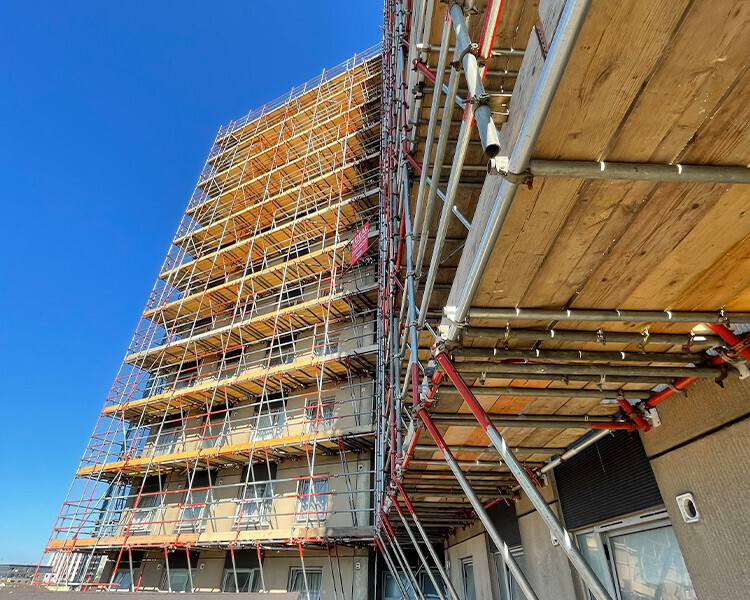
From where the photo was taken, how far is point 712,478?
94.7 inches

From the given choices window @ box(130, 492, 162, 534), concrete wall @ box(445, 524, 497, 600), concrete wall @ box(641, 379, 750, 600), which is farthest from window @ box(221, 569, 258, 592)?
concrete wall @ box(641, 379, 750, 600)

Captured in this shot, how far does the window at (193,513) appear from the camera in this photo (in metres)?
11.2

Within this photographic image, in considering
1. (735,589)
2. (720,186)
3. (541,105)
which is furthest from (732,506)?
(541,105)

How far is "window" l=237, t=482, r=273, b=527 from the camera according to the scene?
34.7 feet

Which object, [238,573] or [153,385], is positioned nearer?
[238,573]

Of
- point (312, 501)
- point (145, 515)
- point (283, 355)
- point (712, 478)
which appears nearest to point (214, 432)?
point (145, 515)

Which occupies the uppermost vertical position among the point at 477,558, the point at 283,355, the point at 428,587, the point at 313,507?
the point at 283,355

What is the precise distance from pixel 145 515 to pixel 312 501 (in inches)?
226

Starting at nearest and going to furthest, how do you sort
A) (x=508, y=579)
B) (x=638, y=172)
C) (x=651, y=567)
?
(x=638, y=172) < (x=651, y=567) < (x=508, y=579)

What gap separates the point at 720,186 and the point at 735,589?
7.44 feet

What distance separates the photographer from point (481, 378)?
2273mm

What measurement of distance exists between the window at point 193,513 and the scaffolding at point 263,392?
0.05m

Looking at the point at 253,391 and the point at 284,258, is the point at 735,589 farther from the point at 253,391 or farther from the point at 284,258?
the point at 284,258

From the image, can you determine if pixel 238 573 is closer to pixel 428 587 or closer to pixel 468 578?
pixel 428 587
